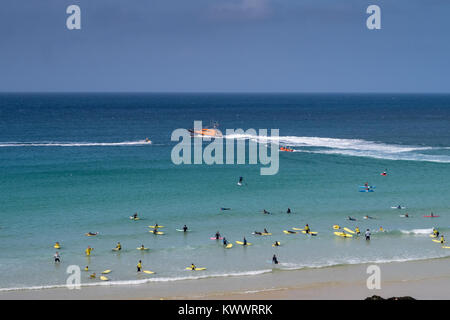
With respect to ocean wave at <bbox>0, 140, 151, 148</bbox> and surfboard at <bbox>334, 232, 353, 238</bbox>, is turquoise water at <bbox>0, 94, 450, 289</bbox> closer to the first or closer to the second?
ocean wave at <bbox>0, 140, 151, 148</bbox>

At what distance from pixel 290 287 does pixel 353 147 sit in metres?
63.0

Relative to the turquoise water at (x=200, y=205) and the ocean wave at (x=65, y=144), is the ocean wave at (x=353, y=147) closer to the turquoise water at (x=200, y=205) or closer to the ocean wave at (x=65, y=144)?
the turquoise water at (x=200, y=205)

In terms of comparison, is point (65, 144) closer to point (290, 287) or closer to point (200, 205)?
point (200, 205)

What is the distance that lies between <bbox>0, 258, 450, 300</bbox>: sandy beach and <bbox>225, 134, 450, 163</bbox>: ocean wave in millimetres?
46948

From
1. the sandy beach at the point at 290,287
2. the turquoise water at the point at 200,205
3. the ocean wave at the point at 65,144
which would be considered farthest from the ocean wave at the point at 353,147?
the sandy beach at the point at 290,287

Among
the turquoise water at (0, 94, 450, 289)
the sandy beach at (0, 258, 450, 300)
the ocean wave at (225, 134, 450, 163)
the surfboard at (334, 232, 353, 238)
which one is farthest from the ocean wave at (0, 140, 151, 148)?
the sandy beach at (0, 258, 450, 300)

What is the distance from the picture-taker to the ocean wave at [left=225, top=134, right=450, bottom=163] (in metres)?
83.6

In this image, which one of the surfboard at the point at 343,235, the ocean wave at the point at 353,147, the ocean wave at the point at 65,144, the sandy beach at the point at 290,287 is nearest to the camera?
the sandy beach at the point at 290,287

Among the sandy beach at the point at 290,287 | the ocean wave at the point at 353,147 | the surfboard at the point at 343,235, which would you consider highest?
the ocean wave at the point at 353,147

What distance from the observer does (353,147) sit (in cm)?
9494

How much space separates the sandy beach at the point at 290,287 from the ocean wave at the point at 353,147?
4695cm

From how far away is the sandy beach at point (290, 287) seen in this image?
34.1 m

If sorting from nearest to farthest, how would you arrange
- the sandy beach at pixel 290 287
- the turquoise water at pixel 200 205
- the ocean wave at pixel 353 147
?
the sandy beach at pixel 290 287
the turquoise water at pixel 200 205
the ocean wave at pixel 353 147
